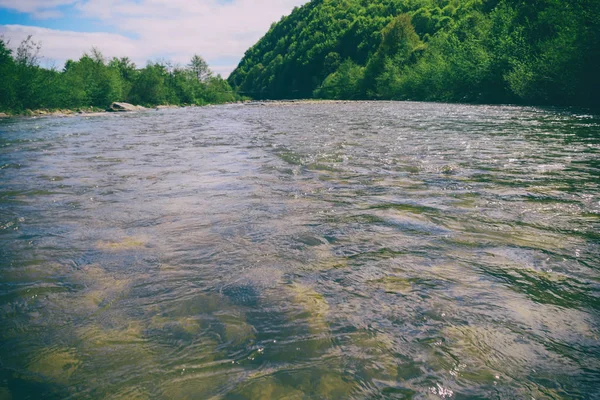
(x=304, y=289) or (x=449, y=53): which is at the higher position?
(x=449, y=53)

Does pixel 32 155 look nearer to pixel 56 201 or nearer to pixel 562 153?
pixel 56 201

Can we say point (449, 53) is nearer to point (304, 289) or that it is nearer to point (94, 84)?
point (94, 84)

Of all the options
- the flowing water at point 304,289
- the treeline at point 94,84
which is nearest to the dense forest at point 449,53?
the flowing water at point 304,289

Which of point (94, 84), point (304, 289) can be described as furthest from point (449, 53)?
point (304, 289)

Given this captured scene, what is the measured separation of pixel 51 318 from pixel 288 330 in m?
1.35

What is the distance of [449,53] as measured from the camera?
→ 4403cm

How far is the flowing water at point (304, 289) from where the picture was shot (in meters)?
1.52

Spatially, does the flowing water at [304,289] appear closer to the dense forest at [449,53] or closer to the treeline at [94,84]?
the dense forest at [449,53]

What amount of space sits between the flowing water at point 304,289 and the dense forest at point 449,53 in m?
20.8

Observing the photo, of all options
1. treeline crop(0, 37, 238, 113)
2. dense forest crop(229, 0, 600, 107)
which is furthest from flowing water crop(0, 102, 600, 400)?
treeline crop(0, 37, 238, 113)

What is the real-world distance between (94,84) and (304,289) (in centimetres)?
4782

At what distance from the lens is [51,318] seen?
1954 mm

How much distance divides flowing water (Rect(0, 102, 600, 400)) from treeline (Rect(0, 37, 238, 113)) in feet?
106

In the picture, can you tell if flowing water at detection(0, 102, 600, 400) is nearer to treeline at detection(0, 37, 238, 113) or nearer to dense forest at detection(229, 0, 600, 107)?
dense forest at detection(229, 0, 600, 107)
